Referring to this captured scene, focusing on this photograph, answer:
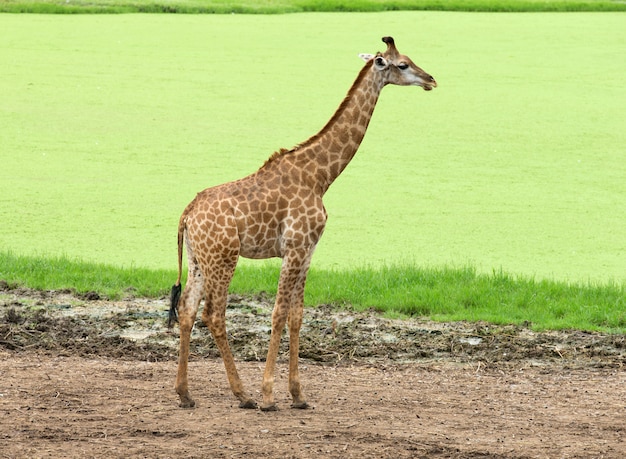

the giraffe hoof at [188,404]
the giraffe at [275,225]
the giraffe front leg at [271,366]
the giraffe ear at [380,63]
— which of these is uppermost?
the giraffe ear at [380,63]

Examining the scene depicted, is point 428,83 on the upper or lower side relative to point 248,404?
upper

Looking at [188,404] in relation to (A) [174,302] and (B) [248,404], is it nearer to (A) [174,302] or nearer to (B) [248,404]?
(B) [248,404]

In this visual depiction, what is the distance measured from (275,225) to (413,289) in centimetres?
237

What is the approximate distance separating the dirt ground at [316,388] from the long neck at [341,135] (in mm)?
1188

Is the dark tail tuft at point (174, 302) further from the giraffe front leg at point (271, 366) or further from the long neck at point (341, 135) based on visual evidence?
the long neck at point (341, 135)

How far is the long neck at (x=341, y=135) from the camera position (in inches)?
218

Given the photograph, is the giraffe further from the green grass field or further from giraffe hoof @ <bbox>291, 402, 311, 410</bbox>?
the green grass field

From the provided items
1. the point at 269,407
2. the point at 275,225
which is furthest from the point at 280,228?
the point at 269,407

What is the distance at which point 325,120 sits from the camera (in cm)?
1170

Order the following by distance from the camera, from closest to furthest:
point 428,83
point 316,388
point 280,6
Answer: point 428,83 < point 316,388 < point 280,6

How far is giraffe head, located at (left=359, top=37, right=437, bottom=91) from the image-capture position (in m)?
5.53

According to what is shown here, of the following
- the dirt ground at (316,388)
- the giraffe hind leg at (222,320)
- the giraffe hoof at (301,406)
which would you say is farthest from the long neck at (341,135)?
the dirt ground at (316,388)

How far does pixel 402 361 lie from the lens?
637 centimetres

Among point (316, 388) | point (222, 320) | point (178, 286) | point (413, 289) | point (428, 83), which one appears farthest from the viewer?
point (413, 289)
